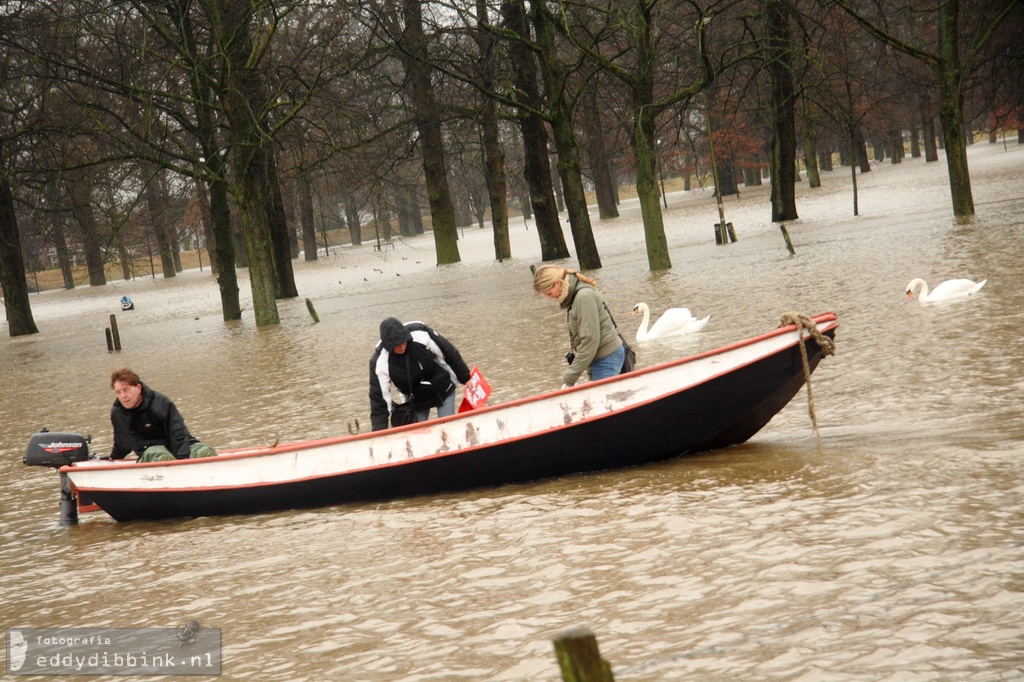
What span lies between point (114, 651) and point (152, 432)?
396 centimetres

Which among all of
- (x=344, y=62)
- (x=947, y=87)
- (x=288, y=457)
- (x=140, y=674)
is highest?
(x=344, y=62)

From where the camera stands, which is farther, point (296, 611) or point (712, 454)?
point (712, 454)

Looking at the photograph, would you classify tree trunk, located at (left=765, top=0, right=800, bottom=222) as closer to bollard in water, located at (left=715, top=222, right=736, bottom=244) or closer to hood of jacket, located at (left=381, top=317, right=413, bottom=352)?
bollard in water, located at (left=715, top=222, right=736, bottom=244)

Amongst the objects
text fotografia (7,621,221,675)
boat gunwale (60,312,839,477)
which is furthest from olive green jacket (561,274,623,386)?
text fotografia (7,621,221,675)

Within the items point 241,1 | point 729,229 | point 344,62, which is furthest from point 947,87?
point 241,1

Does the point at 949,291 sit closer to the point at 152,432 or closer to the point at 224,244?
the point at 152,432

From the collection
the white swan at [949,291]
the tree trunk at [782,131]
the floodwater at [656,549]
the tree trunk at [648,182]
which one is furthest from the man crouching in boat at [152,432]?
the tree trunk at [782,131]

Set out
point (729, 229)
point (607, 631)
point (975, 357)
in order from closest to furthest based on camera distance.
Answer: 1. point (607, 631)
2. point (975, 357)
3. point (729, 229)

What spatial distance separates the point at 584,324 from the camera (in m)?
8.45

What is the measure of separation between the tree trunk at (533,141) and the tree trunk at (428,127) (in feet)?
8.18

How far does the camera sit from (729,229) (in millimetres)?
35531

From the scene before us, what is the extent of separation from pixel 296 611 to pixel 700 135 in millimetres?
56585

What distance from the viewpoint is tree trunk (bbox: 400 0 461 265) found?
26328 mm

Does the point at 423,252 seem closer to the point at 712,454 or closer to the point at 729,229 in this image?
the point at 729,229
